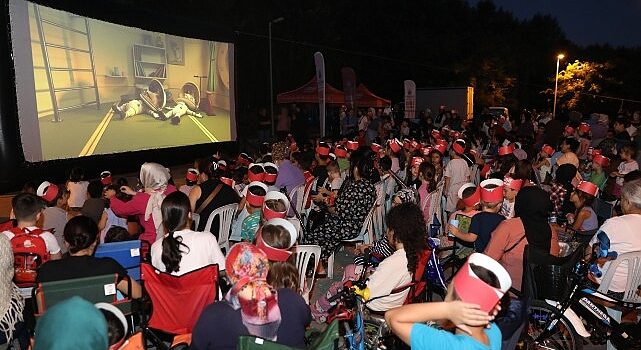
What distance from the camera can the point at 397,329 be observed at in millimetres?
2316

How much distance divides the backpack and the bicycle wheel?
3.50 m

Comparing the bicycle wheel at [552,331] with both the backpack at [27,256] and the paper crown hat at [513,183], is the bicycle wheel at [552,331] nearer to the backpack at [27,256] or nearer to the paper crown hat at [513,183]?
the paper crown hat at [513,183]

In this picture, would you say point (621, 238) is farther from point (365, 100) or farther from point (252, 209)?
point (365, 100)

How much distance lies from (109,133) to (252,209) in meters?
8.27

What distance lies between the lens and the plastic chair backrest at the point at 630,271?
4.01 metres

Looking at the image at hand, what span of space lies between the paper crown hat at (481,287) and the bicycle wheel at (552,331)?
5.97 ft

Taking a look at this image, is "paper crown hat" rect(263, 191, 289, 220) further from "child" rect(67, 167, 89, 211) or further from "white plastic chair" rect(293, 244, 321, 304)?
"child" rect(67, 167, 89, 211)

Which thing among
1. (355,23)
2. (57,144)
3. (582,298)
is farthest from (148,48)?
(355,23)

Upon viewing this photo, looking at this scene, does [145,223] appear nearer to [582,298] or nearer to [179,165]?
[582,298]

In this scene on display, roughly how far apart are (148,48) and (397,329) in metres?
13.0

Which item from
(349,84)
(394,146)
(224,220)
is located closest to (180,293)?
(224,220)

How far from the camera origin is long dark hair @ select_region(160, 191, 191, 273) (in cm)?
384

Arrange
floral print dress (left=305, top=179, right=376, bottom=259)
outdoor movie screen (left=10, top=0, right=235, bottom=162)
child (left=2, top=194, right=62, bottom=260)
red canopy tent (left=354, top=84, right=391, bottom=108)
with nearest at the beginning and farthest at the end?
1. child (left=2, top=194, right=62, bottom=260)
2. floral print dress (left=305, top=179, right=376, bottom=259)
3. outdoor movie screen (left=10, top=0, right=235, bottom=162)
4. red canopy tent (left=354, top=84, right=391, bottom=108)

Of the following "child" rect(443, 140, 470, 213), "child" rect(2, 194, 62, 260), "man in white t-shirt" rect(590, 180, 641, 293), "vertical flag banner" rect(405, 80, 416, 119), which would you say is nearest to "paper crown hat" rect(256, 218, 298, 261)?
"child" rect(2, 194, 62, 260)
